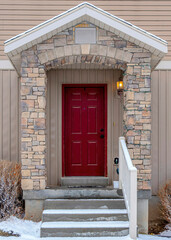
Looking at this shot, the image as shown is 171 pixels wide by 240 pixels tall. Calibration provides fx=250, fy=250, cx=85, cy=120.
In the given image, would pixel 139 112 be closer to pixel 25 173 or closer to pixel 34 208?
pixel 25 173

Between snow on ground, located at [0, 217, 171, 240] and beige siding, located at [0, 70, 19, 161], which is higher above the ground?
beige siding, located at [0, 70, 19, 161]

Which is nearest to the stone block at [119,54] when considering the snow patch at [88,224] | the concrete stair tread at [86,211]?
the concrete stair tread at [86,211]

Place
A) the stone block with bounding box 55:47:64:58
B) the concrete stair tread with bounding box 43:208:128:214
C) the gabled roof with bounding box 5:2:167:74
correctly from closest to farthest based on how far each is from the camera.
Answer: the concrete stair tread with bounding box 43:208:128:214 → the gabled roof with bounding box 5:2:167:74 → the stone block with bounding box 55:47:64:58

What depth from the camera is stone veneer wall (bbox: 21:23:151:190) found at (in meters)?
4.81

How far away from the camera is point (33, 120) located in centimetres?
487

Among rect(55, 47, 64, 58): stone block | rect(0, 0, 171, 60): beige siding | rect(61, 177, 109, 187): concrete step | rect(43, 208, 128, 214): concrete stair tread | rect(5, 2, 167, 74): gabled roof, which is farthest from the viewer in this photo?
rect(0, 0, 171, 60): beige siding

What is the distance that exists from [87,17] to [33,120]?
2200 millimetres

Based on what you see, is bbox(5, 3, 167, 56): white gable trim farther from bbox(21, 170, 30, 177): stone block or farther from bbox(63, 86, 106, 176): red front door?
bbox(21, 170, 30, 177): stone block

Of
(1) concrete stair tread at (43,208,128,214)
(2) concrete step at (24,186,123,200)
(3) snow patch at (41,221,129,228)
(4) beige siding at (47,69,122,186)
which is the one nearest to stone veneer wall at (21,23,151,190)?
(2) concrete step at (24,186,123,200)

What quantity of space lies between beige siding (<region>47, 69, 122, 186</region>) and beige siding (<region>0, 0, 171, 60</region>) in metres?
1.46

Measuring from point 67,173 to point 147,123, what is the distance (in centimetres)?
243

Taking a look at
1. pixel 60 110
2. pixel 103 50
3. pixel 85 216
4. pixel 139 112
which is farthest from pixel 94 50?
pixel 85 216

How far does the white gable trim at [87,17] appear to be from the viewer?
4.54m

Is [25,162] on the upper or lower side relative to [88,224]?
upper
